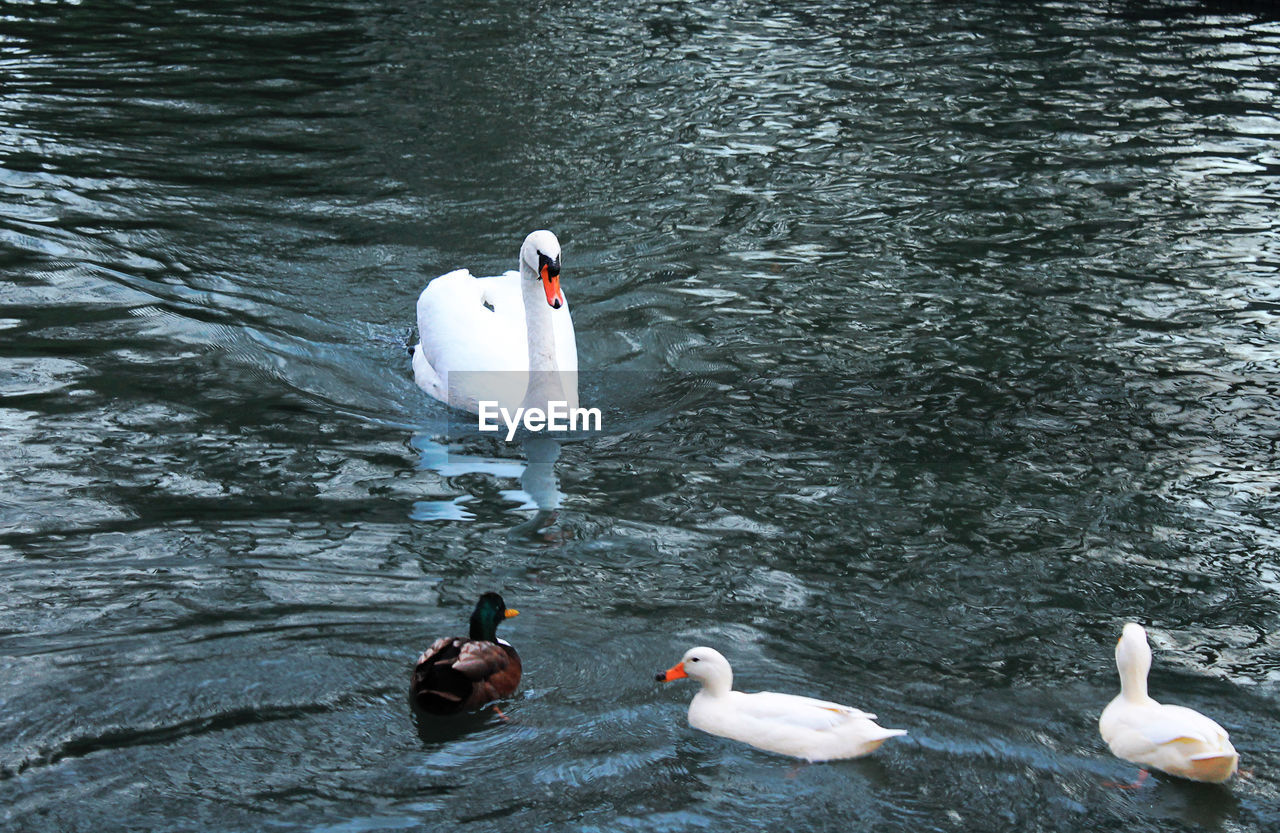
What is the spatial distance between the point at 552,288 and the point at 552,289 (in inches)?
0.4

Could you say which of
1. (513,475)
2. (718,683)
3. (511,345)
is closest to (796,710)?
(718,683)

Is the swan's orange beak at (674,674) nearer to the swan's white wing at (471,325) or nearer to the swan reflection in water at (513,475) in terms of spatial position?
the swan reflection in water at (513,475)

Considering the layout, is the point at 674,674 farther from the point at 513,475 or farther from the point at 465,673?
the point at 513,475

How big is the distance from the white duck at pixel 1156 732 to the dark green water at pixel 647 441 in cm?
13

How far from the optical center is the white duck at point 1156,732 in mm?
5180

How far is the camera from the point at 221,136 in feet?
46.5

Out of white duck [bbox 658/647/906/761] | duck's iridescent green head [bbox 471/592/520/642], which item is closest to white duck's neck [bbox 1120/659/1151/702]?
white duck [bbox 658/647/906/761]

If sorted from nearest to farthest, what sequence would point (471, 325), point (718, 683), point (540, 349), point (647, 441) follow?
point (718, 683), point (647, 441), point (540, 349), point (471, 325)

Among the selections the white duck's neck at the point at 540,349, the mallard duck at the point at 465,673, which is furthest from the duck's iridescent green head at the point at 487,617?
the white duck's neck at the point at 540,349

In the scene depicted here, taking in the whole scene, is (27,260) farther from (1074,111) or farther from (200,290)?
(1074,111)

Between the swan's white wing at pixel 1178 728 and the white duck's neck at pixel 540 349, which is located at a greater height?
the white duck's neck at pixel 540 349

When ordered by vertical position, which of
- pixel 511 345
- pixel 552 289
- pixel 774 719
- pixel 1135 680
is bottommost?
pixel 774 719

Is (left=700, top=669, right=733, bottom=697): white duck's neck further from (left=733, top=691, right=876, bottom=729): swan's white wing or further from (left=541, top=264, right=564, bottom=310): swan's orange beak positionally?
(left=541, top=264, right=564, bottom=310): swan's orange beak

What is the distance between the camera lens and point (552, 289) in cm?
855
